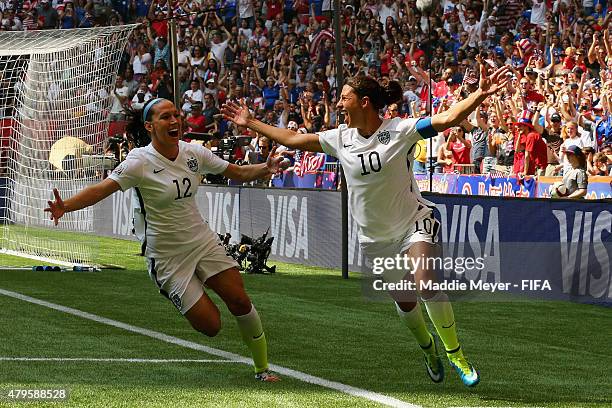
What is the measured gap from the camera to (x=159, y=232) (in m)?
9.52

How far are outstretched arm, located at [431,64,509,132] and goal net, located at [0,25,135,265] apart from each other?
42.6ft

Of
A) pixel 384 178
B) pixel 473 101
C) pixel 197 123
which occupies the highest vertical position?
pixel 473 101

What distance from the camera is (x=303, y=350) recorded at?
37.7 ft

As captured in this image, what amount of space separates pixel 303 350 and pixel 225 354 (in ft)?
2.54

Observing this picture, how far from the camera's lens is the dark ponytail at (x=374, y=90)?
30.9ft

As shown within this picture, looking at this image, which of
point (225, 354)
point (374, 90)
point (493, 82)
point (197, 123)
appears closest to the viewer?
point (493, 82)

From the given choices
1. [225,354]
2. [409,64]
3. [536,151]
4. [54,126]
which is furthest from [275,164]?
[409,64]

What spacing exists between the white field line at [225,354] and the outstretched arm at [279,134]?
5.48 feet

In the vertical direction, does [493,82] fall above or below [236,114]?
above

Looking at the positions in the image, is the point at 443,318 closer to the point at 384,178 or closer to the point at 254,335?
the point at 384,178

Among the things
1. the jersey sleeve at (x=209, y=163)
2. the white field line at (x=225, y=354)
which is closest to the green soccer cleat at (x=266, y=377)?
the white field line at (x=225, y=354)

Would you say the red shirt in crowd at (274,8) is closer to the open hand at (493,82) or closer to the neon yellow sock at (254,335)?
the neon yellow sock at (254,335)

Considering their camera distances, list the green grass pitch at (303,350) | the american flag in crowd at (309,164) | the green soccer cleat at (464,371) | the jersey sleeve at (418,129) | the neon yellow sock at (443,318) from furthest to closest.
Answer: the american flag in crowd at (309,164), the jersey sleeve at (418,129), the neon yellow sock at (443,318), the green soccer cleat at (464,371), the green grass pitch at (303,350)

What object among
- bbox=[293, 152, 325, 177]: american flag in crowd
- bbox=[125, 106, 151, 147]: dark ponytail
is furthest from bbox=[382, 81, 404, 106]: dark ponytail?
bbox=[293, 152, 325, 177]: american flag in crowd
